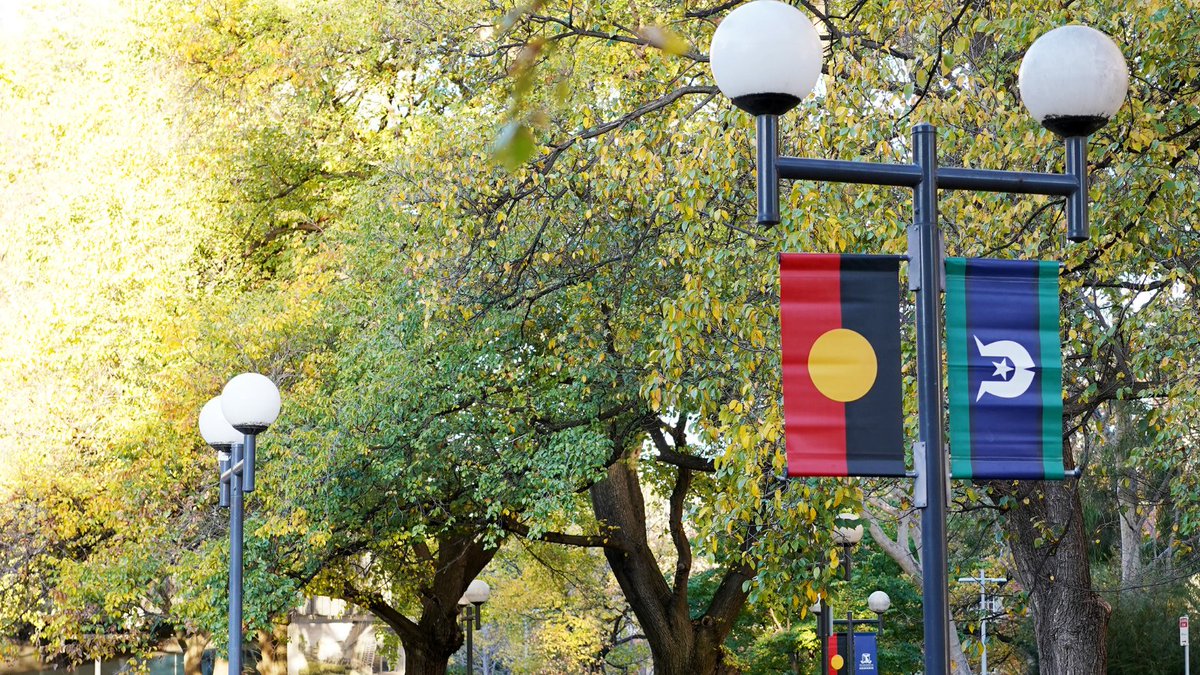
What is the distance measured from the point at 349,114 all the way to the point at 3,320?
→ 579 centimetres

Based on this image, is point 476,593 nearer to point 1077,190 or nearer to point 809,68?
point 1077,190

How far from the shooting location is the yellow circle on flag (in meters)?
4.90

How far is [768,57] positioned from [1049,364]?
147 cm

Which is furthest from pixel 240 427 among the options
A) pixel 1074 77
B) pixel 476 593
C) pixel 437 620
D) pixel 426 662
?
pixel 426 662

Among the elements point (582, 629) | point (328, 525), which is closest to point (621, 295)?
point (328, 525)

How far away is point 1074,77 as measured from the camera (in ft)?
16.6

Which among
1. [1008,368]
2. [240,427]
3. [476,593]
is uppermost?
[240,427]

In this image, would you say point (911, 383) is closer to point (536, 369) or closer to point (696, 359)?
point (696, 359)

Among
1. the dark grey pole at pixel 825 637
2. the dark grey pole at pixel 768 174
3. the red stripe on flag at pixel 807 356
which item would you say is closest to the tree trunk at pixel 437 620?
the dark grey pole at pixel 825 637

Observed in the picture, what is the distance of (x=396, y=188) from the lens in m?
14.8

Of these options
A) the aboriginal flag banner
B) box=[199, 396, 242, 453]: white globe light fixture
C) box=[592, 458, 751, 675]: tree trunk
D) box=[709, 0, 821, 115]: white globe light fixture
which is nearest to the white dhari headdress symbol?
the aboriginal flag banner

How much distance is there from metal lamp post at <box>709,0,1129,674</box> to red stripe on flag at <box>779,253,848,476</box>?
0.83ft

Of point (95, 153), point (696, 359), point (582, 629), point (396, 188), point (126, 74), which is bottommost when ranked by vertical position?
point (582, 629)

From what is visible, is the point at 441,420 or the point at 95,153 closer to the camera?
the point at 441,420
